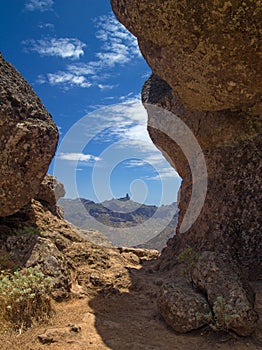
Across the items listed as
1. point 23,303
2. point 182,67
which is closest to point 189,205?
point 182,67

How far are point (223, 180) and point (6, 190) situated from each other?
795 centimetres

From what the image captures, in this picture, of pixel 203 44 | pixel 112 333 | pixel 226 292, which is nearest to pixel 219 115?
pixel 203 44

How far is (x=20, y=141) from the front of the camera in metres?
9.38

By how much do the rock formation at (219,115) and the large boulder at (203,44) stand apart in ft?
0.08

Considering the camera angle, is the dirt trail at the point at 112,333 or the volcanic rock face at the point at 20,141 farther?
the volcanic rock face at the point at 20,141

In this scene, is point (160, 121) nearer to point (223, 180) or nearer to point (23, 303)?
point (223, 180)

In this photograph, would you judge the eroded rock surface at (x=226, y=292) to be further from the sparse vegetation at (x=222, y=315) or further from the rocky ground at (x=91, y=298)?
the rocky ground at (x=91, y=298)

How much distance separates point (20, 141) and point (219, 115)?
774cm

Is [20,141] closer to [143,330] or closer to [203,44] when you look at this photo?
[203,44]

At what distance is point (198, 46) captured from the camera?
343 inches

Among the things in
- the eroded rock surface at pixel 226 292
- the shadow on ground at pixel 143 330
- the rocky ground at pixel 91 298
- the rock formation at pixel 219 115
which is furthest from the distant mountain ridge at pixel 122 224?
the eroded rock surface at pixel 226 292

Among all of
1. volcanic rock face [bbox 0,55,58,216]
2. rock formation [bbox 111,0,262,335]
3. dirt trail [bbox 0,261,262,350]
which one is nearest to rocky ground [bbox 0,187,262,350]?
dirt trail [bbox 0,261,262,350]

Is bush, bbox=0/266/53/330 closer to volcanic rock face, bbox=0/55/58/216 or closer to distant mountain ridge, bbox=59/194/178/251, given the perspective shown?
volcanic rock face, bbox=0/55/58/216

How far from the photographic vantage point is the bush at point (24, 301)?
6172mm
